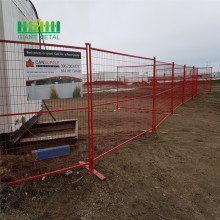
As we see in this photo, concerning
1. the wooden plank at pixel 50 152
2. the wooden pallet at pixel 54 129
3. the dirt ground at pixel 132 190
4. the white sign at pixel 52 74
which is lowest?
the dirt ground at pixel 132 190

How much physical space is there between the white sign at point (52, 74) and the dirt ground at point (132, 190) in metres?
1.62

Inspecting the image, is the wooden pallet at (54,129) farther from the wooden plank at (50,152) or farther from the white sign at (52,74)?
the white sign at (52,74)

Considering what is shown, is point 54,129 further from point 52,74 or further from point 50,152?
point 52,74

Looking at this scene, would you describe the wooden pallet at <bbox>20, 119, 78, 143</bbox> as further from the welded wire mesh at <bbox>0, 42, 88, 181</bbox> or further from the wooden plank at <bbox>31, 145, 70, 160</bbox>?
the wooden plank at <bbox>31, 145, 70, 160</bbox>

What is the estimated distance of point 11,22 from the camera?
154 inches

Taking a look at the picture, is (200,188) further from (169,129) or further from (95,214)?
(169,129)

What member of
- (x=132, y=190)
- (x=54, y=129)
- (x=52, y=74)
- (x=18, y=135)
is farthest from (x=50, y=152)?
(x=132, y=190)

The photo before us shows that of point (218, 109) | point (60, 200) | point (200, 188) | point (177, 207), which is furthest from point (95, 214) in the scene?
point (218, 109)

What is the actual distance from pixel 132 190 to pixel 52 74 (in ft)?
8.25

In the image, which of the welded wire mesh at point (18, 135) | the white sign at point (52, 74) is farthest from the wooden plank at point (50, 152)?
the white sign at point (52, 74)

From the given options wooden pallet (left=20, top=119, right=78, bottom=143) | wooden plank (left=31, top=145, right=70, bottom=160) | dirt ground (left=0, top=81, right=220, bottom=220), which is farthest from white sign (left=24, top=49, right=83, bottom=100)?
wooden pallet (left=20, top=119, right=78, bottom=143)

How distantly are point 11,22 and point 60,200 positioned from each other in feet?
12.8

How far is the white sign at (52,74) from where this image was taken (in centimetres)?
289

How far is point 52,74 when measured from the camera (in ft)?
10.1
